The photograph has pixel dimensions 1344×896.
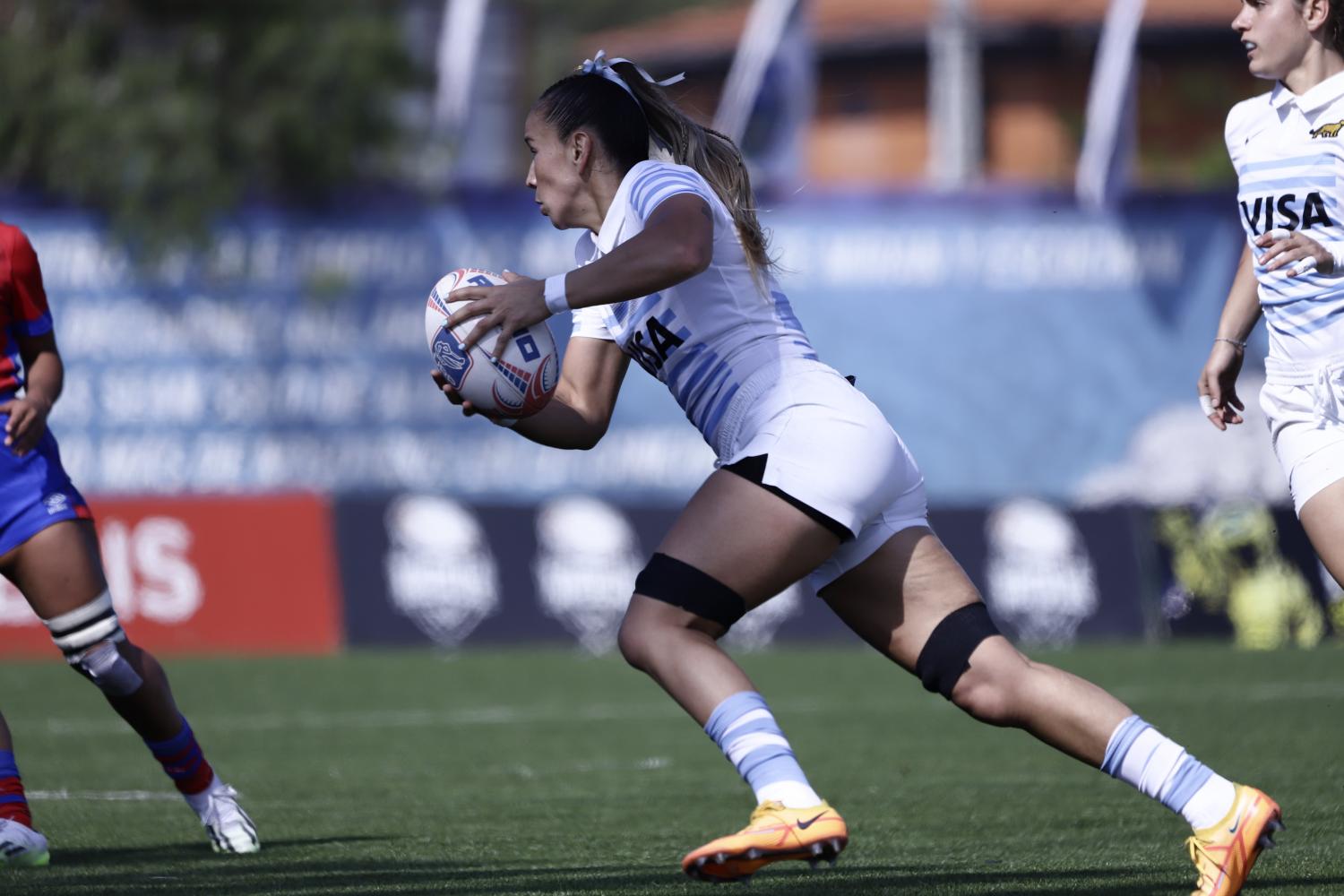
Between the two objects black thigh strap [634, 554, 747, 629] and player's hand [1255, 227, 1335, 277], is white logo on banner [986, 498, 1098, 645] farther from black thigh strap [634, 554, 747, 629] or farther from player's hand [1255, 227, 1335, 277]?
black thigh strap [634, 554, 747, 629]

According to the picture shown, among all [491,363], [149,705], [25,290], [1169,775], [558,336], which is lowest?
[558,336]

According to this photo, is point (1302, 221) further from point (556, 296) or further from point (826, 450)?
point (556, 296)

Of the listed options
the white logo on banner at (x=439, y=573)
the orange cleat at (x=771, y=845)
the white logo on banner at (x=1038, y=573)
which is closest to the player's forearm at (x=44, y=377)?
the orange cleat at (x=771, y=845)

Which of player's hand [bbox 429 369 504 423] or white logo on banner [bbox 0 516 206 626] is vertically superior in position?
→ player's hand [bbox 429 369 504 423]

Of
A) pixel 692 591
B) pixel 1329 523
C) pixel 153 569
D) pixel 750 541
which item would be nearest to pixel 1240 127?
pixel 1329 523

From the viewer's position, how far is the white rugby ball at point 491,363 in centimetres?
484

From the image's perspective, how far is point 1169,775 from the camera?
4.57 m

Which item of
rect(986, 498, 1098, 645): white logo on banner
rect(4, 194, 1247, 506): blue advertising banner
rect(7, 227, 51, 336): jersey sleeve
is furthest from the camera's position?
rect(4, 194, 1247, 506): blue advertising banner

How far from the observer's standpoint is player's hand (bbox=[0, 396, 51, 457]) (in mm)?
6027

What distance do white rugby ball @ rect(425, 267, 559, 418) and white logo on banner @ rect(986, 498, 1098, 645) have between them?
387 inches

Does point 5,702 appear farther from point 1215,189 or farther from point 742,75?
point 1215,189

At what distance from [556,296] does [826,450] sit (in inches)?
27.0

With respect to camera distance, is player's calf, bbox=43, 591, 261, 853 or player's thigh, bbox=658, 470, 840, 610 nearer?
player's thigh, bbox=658, 470, 840, 610

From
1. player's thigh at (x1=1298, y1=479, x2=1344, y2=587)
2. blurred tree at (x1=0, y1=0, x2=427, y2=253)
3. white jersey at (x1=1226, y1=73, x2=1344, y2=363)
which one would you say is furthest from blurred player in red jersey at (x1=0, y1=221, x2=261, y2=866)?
blurred tree at (x1=0, y1=0, x2=427, y2=253)
